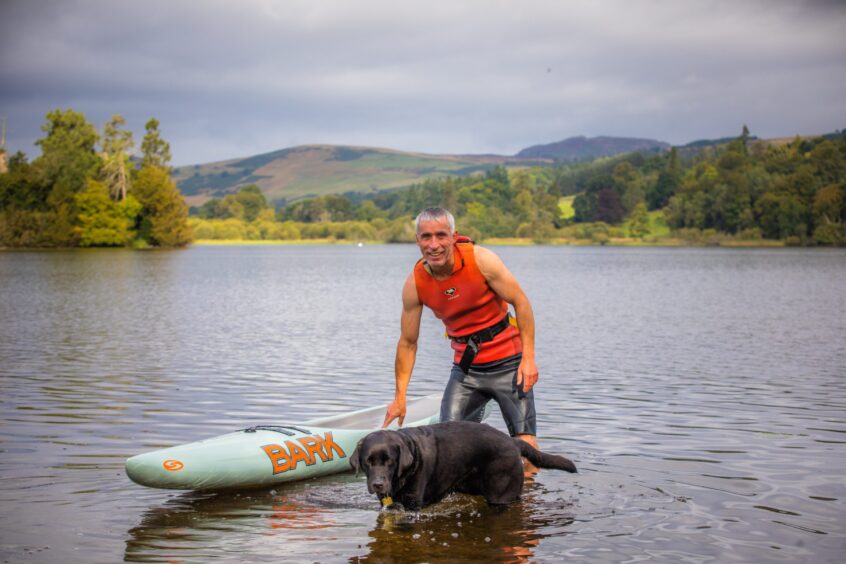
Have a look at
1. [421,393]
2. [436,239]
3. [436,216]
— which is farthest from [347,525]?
[421,393]

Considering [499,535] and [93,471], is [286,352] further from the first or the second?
[499,535]

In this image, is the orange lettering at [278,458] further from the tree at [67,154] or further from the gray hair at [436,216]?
the tree at [67,154]

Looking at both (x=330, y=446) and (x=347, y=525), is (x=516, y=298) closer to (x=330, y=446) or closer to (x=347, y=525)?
(x=347, y=525)

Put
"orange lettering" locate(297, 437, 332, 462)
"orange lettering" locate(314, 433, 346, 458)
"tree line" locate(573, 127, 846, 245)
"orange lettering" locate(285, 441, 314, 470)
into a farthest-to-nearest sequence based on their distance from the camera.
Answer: "tree line" locate(573, 127, 846, 245) < "orange lettering" locate(314, 433, 346, 458) < "orange lettering" locate(297, 437, 332, 462) < "orange lettering" locate(285, 441, 314, 470)

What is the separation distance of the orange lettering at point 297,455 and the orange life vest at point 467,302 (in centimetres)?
196

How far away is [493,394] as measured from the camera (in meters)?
9.12

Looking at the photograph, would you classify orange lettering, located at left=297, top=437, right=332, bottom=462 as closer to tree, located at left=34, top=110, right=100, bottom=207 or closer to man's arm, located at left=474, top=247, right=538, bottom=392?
man's arm, located at left=474, top=247, right=538, bottom=392

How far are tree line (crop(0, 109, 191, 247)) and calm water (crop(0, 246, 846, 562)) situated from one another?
9333cm

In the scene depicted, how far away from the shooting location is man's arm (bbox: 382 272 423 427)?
351 inches

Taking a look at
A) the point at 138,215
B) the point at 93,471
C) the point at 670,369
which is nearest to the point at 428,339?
the point at 670,369

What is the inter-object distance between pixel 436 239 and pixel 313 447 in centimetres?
305

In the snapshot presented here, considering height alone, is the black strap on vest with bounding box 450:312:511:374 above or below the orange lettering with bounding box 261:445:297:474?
above

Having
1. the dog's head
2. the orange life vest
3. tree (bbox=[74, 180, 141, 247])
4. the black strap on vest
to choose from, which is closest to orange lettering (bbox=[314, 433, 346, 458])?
the orange life vest

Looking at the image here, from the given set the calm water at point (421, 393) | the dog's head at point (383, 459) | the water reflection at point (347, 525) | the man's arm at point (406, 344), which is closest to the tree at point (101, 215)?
the calm water at point (421, 393)
